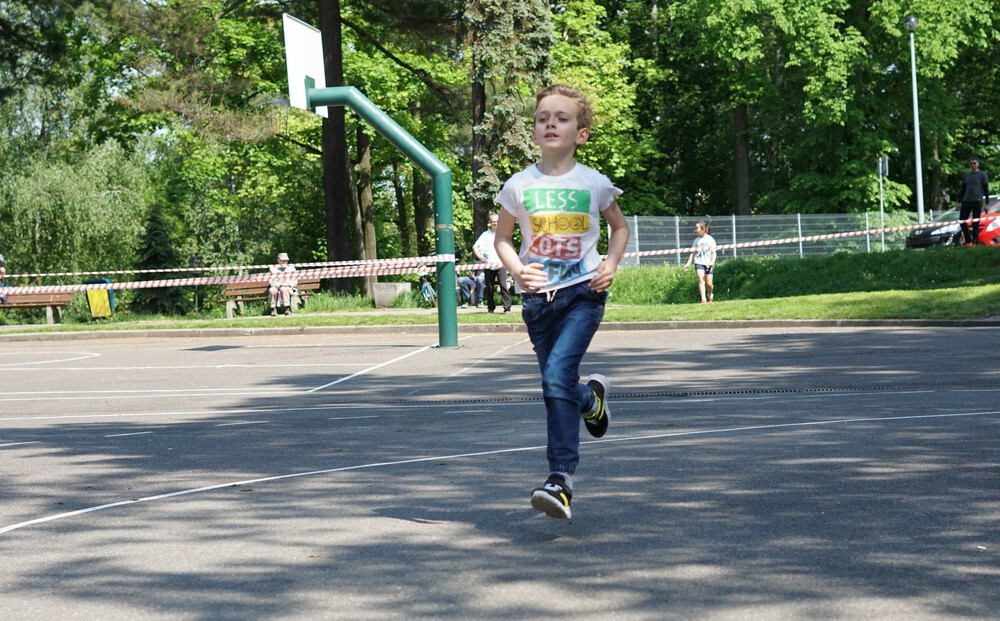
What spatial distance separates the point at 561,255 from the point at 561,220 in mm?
151

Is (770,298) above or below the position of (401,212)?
below

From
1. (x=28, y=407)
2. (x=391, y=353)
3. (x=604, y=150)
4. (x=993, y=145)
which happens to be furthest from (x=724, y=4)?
(x=28, y=407)

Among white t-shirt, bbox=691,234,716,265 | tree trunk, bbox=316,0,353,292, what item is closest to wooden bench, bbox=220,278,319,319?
tree trunk, bbox=316,0,353,292

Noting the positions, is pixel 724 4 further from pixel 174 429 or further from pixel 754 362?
pixel 174 429

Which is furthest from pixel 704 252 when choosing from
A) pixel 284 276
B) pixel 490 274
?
pixel 284 276

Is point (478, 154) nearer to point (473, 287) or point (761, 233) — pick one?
point (473, 287)

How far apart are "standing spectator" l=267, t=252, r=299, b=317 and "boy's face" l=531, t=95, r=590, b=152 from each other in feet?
76.4

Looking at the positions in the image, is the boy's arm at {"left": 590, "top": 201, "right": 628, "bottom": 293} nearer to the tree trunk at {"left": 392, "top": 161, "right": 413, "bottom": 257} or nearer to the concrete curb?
the concrete curb

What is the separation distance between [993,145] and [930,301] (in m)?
35.9

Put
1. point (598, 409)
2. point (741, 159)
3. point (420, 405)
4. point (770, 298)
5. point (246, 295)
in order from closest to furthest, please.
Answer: point (598, 409) → point (420, 405) → point (770, 298) → point (246, 295) → point (741, 159)

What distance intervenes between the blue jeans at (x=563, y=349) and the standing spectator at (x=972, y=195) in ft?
77.6

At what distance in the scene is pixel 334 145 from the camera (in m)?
32.1

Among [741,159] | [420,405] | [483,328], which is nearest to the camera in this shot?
[420,405]

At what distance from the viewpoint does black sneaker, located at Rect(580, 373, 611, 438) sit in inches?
250
